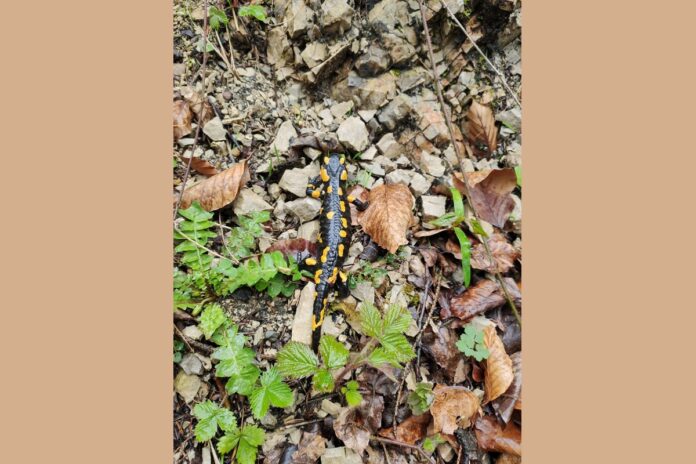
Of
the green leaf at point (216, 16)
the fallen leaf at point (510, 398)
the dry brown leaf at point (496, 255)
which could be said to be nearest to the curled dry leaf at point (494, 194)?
the dry brown leaf at point (496, 255)

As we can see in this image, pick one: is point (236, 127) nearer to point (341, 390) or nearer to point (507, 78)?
point (341, 390)

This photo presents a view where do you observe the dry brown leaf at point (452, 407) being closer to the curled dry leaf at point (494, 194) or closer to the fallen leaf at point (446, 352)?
the fallen leaf at point (446, 352)

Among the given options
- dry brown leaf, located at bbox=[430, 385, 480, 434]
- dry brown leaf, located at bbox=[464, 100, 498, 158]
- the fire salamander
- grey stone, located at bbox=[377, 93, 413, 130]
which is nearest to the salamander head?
the fire salamander

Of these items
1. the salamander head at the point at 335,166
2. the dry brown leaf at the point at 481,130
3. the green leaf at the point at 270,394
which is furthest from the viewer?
the dry brown leaf at the point at 481,130

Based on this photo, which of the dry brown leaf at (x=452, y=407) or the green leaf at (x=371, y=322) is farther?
the dry brown leaf at (x=452, y=407)

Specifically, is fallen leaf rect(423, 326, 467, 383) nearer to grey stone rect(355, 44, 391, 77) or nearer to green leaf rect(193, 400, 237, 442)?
green leaf rect(193, 400, 237, 442)

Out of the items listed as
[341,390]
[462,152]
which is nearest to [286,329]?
[341,390]
